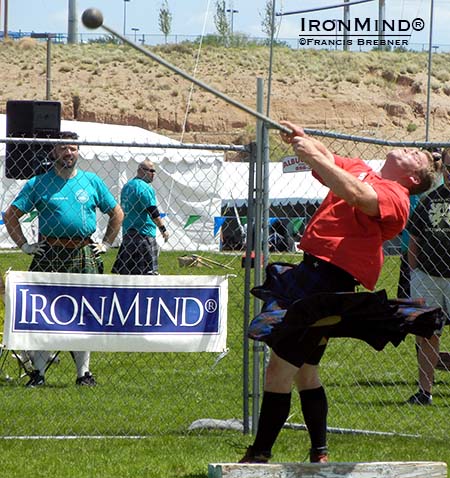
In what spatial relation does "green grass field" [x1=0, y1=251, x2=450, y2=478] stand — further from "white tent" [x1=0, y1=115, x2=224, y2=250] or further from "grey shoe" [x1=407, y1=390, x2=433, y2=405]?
"white tent" [x1=0, y1=115, x2=224, y2=250]

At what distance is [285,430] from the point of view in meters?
6.48

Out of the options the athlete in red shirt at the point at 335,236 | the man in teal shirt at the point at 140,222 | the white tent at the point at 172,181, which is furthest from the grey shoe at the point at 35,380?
the white tent at the point at 172,181

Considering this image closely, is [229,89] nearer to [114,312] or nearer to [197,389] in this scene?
[197,389]

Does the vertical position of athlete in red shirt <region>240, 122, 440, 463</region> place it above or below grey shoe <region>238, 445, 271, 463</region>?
above

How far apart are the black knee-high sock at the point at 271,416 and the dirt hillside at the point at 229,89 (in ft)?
148

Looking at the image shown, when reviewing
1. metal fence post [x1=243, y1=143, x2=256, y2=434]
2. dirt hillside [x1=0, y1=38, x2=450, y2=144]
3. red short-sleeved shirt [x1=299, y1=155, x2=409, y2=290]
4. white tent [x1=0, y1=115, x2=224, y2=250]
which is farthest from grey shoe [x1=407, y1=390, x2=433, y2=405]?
dirt hillside [x1=0, y1=38, x2=450, y2=144]

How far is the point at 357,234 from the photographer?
15.9ft

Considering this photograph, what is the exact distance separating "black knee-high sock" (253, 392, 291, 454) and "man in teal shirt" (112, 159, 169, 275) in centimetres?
522

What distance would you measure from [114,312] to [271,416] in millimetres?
1433

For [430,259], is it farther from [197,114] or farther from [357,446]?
[197,114]

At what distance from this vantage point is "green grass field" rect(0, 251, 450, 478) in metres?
5.63

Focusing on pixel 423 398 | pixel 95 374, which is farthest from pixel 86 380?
pixel 423 398

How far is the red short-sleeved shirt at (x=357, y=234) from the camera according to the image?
4816 mm

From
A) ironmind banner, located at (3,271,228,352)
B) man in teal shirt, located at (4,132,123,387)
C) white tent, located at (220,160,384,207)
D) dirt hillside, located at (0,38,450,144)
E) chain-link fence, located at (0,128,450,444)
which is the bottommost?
chain-link fence, located at (0,128,450,444)
